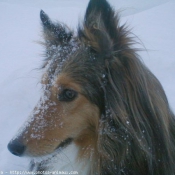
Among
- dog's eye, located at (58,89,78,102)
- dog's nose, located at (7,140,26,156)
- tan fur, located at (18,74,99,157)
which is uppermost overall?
dog's eye, located at (58,89,78,102)

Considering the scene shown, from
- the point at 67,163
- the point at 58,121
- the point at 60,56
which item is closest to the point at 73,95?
the point at 58,121

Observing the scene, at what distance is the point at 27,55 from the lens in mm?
5457

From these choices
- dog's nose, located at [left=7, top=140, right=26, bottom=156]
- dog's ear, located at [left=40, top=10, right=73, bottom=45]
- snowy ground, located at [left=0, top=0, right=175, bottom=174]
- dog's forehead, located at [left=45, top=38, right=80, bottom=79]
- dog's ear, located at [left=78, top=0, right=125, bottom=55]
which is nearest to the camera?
dog's ear, located at [left=78, top=0, right=125, bottom=55]

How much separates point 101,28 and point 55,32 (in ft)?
1.97

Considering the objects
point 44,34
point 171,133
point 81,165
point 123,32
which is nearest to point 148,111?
point 171,133

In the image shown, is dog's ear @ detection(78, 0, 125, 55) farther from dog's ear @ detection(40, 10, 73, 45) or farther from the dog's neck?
the dog's neck

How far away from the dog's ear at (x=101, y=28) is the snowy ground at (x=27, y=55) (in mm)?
190

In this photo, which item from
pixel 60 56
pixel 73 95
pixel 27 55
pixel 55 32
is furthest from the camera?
pixel 27 55

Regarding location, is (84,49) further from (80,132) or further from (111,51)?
(80,132)

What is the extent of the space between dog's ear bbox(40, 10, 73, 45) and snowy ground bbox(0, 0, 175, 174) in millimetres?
187

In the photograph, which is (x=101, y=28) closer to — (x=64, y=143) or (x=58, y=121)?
(x=58, y=121)

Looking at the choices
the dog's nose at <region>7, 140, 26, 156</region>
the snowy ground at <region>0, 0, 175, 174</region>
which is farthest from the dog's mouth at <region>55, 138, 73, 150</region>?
the snowy ground at <region>0, 0, 175, 174</region>

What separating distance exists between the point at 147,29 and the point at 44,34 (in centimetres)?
494

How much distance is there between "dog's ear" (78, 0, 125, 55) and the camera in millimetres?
1721
